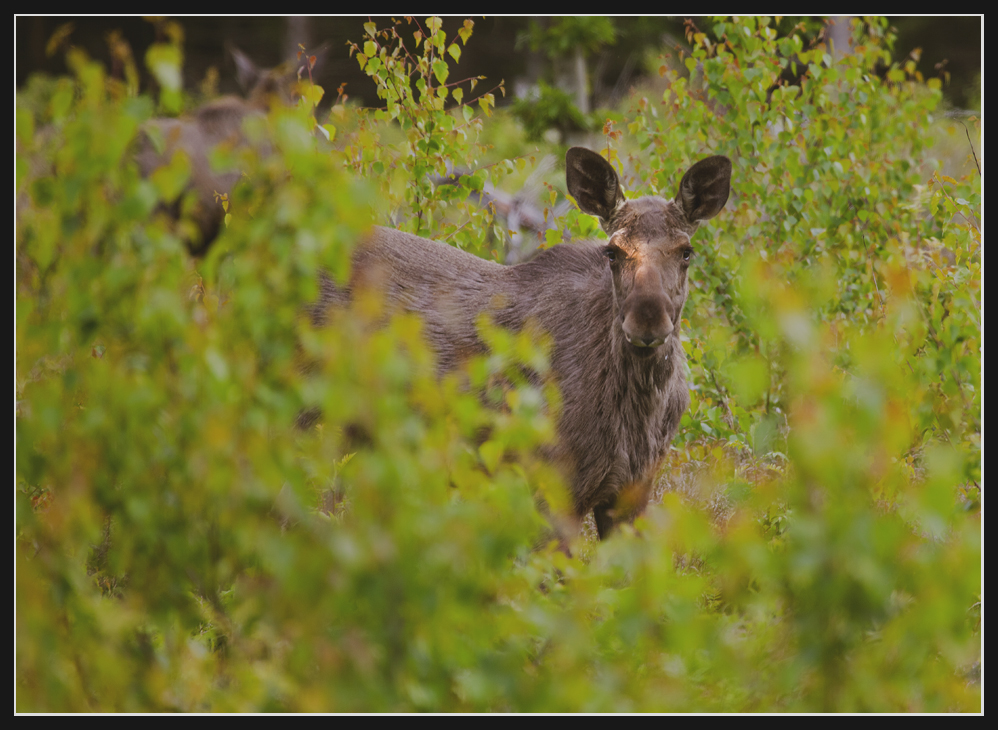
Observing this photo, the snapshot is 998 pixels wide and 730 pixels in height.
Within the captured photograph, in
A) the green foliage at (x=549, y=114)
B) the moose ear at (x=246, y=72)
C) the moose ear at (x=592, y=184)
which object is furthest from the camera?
the moose ear at (x=246, y=72)

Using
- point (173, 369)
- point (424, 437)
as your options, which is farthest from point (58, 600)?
point (424, 437)

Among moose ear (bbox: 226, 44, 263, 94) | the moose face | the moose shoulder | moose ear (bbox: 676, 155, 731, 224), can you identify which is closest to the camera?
the moose face

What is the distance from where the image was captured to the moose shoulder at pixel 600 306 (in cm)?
488

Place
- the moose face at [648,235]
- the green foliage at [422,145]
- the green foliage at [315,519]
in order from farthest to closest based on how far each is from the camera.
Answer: the green foliage at [422,145] → the moose face at [648,235] → the green foliage at [315,519]

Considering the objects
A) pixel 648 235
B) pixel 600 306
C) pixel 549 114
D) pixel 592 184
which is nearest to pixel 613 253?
pixel 648 235

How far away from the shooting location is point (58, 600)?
107 inches

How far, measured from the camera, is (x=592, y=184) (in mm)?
5375

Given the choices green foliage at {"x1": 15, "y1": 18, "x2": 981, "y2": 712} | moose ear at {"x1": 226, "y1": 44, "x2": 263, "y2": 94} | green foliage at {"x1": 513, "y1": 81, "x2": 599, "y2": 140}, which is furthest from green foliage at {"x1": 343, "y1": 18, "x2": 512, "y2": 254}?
moose ear at {"x1": 226, "y1": 44, "x2": 263, "y2": 94}

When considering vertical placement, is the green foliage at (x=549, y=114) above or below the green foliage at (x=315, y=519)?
below

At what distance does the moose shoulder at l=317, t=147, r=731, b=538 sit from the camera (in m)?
4.88

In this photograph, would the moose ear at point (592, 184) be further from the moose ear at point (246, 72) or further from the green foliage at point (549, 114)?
the moose ear at point (246, 72)

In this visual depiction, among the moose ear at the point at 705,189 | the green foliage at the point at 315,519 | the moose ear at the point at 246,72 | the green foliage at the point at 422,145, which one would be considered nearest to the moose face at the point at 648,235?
the moose ear at the point at 705,189

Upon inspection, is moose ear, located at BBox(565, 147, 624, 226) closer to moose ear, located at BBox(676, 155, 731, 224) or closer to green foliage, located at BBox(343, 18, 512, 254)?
moose ear, located at BBox(676, 155, 731, 224)

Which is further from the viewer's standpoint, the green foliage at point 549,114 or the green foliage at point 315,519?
the green foliage at point 549,114
